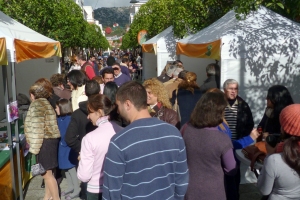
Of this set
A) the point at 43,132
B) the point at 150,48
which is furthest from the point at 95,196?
the point at 150,48

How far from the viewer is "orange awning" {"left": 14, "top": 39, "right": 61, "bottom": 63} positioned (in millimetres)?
5293

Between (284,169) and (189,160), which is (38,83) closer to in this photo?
(189,160)

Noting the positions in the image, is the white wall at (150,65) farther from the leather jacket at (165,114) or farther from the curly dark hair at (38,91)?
the leather jacket at (165,114)

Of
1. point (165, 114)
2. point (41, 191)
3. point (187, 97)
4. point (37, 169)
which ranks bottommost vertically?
point (41, 191)

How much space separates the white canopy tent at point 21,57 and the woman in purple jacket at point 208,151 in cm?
265

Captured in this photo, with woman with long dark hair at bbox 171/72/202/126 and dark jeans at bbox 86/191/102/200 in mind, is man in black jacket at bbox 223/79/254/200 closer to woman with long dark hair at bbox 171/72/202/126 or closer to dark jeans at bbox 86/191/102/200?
woman with long dark hair at bbox 171/72/202/126

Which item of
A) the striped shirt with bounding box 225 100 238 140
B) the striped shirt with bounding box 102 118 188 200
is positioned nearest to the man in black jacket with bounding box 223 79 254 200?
the striped shirt with bounding box 225 100 238 140

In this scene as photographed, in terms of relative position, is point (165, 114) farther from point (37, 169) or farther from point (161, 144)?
point (161, 144)

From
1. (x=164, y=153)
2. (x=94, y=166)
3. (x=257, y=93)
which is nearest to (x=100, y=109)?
(x=94, y=166)

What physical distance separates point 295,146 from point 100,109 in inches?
66.2

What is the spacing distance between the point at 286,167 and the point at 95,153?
144cm

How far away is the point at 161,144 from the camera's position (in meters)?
2.46

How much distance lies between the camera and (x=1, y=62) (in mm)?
4578

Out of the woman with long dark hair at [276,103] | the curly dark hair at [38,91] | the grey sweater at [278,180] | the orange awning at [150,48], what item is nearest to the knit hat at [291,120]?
the grey sweater at [278,180]
